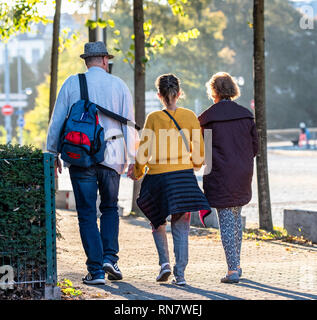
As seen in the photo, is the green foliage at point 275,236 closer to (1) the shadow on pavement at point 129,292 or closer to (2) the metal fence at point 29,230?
(1) the shadow on pavement at point 129,292

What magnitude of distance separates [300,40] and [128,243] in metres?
72.2

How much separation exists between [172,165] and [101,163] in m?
0.59

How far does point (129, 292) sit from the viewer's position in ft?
21.2

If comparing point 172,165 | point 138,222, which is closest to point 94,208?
point 172,165

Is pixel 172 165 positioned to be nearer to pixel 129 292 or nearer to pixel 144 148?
pixel 144 148

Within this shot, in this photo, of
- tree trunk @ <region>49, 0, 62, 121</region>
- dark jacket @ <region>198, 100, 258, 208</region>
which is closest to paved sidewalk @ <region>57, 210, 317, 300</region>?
dark jacket @ <region>198, 100, 258, 208</region>

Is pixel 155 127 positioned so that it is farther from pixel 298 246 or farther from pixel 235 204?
pixel 298 246

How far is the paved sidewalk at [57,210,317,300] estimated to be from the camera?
646 cm

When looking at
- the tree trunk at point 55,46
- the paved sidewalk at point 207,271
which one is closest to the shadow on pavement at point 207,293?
the paved sidewalk at point 207,271

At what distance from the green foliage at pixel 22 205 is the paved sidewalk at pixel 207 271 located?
13.9 inches

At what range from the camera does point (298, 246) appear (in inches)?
415

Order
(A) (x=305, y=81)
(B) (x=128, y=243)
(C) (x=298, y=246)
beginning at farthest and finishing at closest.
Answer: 1. (A) (x=305, y=81)
2. (B) (x=128, y=243)
3. (C) (x=298, y=246)

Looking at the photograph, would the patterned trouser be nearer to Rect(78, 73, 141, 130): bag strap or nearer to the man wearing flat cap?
the man wearing flat cap
